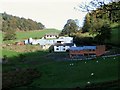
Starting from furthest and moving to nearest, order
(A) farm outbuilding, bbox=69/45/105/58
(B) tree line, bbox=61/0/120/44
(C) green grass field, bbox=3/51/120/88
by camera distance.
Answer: (A) farm outbuilding, bbox=69/45/105/58 < (C) green grass field, bbox=3/51/120/88 < (B) tree line, bbox=61/0/120/44

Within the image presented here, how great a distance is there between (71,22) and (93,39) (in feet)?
215

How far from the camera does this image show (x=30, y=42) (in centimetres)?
13725

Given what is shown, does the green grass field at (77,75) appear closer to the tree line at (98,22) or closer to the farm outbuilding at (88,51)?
the tree line at (98,22)

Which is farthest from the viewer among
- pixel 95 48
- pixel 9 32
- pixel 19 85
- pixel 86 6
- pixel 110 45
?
pixel 9 32

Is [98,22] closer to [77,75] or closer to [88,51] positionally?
[88,51]

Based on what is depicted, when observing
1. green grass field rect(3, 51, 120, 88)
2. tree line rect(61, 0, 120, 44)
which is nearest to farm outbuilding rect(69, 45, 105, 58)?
tree line rect(61, 0, 120, 44)

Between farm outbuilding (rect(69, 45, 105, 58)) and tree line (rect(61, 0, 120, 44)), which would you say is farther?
farm outbuilding (rect(69, 45, 105, 58))

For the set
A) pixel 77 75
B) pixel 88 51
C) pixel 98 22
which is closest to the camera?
pixel 77 75

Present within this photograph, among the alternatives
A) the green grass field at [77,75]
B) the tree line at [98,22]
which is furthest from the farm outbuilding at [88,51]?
the green grass field at [77,75]

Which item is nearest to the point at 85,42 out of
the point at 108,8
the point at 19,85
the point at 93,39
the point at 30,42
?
the point at 93,39

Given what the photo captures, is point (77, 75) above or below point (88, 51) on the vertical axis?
below

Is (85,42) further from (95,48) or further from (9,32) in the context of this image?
(9,32)

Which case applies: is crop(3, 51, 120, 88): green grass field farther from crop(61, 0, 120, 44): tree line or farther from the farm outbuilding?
the farm outbuilding

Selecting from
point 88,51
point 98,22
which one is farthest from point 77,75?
point 98,22
